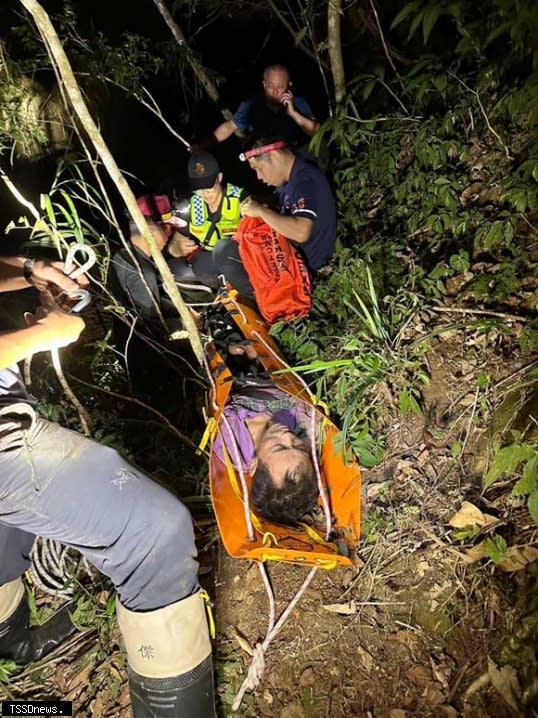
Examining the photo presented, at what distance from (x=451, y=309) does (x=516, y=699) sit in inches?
72.6

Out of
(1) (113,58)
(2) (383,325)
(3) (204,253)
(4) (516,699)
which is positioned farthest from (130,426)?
(1) (113,58)

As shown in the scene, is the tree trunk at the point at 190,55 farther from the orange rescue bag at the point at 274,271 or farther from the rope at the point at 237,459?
the rope at the point at 237,459

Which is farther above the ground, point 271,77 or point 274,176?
point 271,77

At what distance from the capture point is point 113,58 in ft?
15.2

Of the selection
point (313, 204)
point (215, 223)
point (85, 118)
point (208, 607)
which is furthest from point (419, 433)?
point (215, 223)

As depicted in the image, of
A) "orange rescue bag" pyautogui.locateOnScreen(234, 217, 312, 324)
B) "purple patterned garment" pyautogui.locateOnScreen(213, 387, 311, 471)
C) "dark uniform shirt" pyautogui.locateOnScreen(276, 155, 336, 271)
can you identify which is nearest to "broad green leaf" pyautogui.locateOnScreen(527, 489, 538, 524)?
"purple patterned garment" pyautogui.locateOnScreen(213, 387, 311, 471)

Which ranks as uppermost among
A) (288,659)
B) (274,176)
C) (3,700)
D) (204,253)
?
(274,176)

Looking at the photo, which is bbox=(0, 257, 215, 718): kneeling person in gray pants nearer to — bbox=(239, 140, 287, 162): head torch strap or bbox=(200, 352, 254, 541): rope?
bbox=(200, 352, 254, 541): rope

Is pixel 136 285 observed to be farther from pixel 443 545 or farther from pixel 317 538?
pixel 443 545

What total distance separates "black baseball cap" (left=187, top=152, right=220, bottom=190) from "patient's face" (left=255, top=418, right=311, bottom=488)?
202cm

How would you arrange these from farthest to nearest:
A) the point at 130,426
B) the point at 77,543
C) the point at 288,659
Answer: the point at 130,426 < the point at 288,659 < the point at 77,543

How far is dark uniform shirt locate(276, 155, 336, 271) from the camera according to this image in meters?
3.88

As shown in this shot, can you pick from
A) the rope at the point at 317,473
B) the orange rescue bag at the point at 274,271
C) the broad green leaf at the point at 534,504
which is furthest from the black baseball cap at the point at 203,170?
the broad green leaf at the point at 534,504

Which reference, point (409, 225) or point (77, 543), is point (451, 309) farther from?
point (77, 543)
